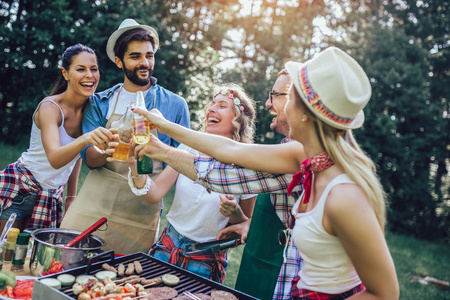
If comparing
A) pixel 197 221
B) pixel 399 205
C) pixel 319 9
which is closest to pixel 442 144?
pixel 399 205

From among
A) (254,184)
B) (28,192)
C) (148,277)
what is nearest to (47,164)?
(28,192)

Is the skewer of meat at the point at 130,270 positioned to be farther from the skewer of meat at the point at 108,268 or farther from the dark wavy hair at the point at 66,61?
the dark wavy hair at the point at 66,61

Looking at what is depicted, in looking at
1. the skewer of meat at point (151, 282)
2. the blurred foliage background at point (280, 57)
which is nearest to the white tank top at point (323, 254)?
the skewer of meat at point (151, 282)

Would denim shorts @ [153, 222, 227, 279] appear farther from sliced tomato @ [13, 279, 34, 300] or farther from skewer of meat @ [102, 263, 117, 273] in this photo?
sliced tomato @ [13, 279, 34, 300]

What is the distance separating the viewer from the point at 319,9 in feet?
62.4

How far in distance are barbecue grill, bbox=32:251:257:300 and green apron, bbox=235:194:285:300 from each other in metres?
0.47

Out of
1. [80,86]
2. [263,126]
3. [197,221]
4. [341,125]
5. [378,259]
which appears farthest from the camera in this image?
[263,126]

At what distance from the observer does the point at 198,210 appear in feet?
9.97

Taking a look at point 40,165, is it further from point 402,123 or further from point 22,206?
point 402,123

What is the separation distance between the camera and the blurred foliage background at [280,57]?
13.2 metres

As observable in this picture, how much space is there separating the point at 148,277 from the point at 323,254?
1.07 metres

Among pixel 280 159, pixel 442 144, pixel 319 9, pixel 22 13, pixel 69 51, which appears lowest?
pixel 280 159

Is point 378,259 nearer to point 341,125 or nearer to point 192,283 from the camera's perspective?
point 341,125

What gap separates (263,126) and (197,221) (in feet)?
43.7
